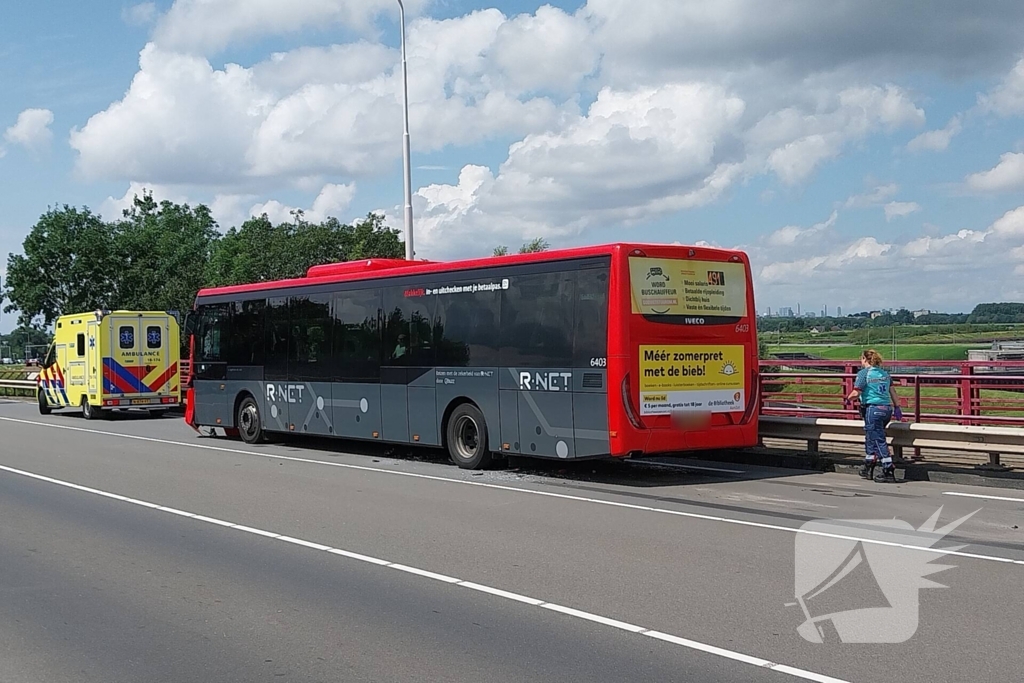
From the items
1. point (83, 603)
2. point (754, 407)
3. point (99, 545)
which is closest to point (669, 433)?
point (754, 407)

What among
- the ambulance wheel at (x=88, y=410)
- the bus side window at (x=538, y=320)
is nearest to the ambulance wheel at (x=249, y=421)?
the bus side window at (x=538, y=320)

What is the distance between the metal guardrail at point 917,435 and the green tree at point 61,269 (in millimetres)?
47238

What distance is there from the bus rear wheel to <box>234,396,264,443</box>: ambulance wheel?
6109 mm

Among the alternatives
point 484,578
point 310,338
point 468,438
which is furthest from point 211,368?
point 484,578

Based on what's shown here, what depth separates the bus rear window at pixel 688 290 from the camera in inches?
543

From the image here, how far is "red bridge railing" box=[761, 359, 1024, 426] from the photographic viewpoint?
1548cm

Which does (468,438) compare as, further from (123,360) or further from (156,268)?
(156,268)

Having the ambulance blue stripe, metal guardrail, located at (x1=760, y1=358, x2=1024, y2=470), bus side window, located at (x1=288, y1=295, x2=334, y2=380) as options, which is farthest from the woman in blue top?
the ambulance blue stripe

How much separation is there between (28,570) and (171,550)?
123 cm

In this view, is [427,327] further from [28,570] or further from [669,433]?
[28,570]

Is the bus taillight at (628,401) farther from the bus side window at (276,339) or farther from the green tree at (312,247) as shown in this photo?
the green tree at (312,247)

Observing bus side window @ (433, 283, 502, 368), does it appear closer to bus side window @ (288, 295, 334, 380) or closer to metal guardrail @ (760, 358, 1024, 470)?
bus side window @ (288, 295, 334, 380)

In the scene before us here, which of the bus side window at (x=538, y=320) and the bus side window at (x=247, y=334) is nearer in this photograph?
the bus side window at (x=538, y=320)

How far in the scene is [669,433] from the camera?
13.9m
